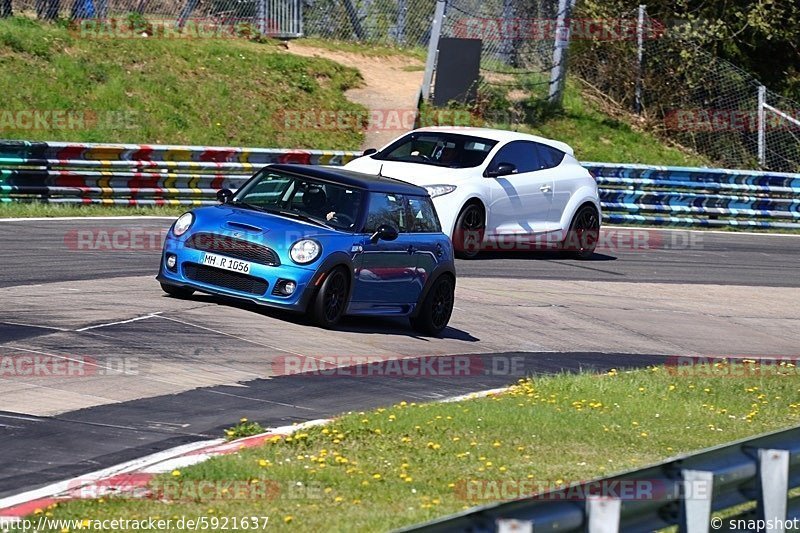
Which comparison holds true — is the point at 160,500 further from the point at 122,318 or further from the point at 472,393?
the point at 122,318

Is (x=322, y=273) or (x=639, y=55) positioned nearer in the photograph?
(x=322, y=273)

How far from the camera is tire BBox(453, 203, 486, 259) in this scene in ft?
59.3

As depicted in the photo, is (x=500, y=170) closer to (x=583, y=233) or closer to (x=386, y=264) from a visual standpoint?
(x=583, y=233)

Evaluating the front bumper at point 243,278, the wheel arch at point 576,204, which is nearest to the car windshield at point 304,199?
the front bumper at point 243,278

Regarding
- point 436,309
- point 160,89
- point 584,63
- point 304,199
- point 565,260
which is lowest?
point 565,260

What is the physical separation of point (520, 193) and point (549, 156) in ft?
3.96

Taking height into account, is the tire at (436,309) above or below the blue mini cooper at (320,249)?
below

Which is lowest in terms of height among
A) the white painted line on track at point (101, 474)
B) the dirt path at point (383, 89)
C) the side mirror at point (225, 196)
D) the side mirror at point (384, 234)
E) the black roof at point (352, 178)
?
the white painted line on track at point (101, 474)

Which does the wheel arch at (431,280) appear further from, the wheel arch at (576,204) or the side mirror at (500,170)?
the wheel arch at (576,204)

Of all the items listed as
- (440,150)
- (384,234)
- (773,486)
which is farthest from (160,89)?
(773,486)

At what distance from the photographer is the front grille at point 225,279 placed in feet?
40.8

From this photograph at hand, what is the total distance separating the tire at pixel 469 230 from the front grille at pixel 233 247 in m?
6.00

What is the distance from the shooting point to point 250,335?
11.9 meters

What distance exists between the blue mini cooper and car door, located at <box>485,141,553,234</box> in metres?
4.61
